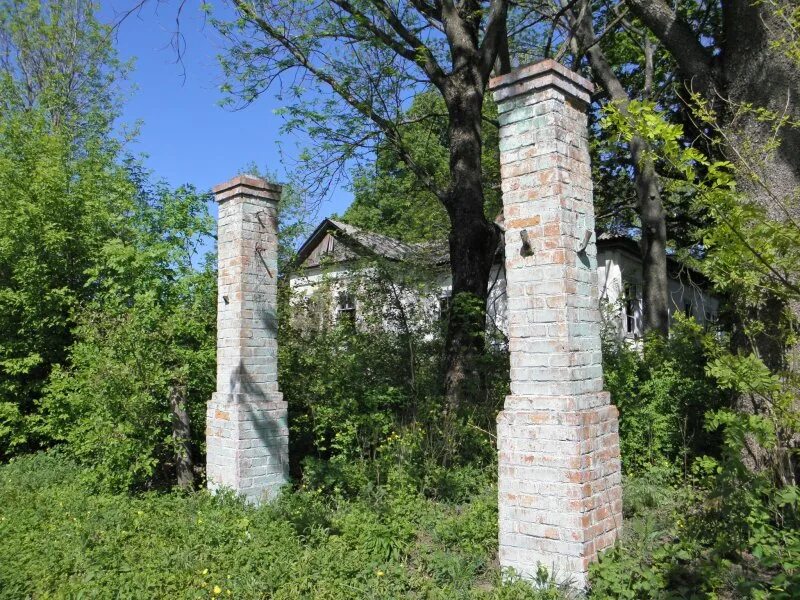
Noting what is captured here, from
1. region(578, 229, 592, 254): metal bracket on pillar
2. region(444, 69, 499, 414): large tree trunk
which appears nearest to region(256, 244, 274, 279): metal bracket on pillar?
region(444, 69, 499, 414): large tree trunk

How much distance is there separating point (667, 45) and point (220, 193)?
199 inches

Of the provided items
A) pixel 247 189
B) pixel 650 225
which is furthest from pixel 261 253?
pixel 650 225

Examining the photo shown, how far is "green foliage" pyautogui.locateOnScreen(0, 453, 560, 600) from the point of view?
13.7ft

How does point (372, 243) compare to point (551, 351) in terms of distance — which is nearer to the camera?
point (551, 351)

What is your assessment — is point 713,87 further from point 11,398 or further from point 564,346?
point 11,398

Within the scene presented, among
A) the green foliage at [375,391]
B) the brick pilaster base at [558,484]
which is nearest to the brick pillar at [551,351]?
the brick pilaster base at [558,484]

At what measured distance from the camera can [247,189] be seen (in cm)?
654

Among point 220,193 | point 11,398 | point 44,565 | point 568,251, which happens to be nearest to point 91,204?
point 11,398

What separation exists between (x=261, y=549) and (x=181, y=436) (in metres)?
3.06

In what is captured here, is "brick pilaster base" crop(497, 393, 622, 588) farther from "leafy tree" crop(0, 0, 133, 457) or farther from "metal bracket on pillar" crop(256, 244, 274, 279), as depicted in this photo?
"leafy tree" crop(0, 0, 133, 457)

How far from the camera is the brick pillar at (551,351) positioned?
150 inches

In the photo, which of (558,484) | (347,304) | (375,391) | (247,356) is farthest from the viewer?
(347,304)

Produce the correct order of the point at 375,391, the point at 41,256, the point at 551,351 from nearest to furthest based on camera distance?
1. the point at 551,351
2. the point at 375,391
3. the point at 41,256

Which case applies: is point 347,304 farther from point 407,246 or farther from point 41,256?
point 41,256
